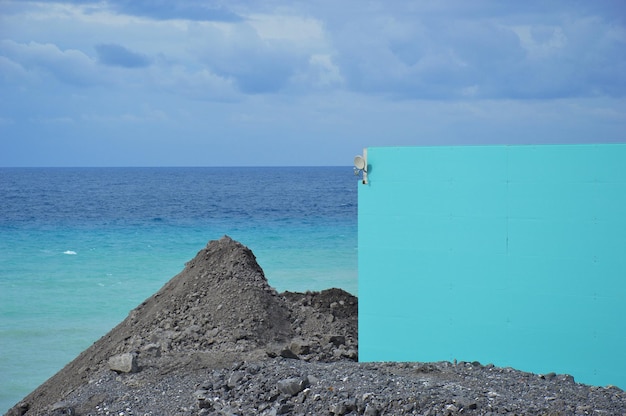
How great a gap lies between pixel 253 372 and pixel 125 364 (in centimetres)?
143

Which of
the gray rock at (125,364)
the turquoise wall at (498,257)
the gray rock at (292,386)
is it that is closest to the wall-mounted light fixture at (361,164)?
the turquoise wall at (498,257)

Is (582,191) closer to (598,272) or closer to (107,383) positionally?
(598,272)

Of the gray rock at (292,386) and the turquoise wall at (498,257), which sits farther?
the turquoise wall at (498,257)

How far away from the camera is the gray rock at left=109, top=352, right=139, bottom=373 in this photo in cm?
679

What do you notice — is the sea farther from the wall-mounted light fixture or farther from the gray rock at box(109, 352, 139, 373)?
the wall-mounted light fixture

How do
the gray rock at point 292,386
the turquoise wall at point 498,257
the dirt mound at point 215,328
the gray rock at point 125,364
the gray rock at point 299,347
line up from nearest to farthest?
the gray rock at point 292,386
the turquoise wall at point 498,257
the gray rock at point 125,364
the dirt mound at point 215,328
the gray rock at point 299,347

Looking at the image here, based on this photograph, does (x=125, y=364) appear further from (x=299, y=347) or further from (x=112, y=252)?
(x=112, y=252)

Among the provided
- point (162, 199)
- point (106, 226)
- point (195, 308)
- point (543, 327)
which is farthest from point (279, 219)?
point (543, 327)

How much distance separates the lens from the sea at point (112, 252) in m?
12.3

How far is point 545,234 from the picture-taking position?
6.48m

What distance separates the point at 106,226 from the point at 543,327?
87.5 feet

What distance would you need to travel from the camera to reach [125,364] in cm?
681

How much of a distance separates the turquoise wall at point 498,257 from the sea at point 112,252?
543cm

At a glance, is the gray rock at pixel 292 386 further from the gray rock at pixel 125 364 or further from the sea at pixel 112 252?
the sea at pixel 112 252
